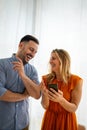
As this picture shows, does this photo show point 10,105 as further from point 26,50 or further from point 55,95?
point 26,50

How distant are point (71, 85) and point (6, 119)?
2.14 feet

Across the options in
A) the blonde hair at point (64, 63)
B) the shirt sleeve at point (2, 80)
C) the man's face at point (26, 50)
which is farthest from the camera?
the blonde hair at point (64, 63)

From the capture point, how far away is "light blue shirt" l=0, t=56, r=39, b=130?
5.08 feet

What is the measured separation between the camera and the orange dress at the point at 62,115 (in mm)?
1686

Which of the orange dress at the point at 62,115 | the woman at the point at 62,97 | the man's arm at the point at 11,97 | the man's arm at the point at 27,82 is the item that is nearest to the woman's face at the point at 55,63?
the woman at the point at 62,97

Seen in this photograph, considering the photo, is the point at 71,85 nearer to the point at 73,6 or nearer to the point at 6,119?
the point at 6,119

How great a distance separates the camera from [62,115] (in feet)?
5.56

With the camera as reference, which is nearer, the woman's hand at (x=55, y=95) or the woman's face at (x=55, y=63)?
the woman's hand at (x=55, y=95)

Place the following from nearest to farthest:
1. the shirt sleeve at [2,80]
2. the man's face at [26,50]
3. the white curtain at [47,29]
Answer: the shirt sleeve at [2,80] < the man's face at [26,50] < the white curtain at [47,29]

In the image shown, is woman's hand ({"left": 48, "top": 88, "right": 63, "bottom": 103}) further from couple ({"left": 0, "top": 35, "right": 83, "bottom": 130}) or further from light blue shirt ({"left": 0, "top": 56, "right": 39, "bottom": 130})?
light blue shirt ({"left": 0, "top": 56, "right": 39, "bottom": 130})

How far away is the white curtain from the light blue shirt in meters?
0.75

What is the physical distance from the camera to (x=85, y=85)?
2.20 m

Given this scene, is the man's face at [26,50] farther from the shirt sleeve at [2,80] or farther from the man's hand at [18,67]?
the shirt sleeve at [2,80]

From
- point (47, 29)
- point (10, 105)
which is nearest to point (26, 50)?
point (10, 105)
